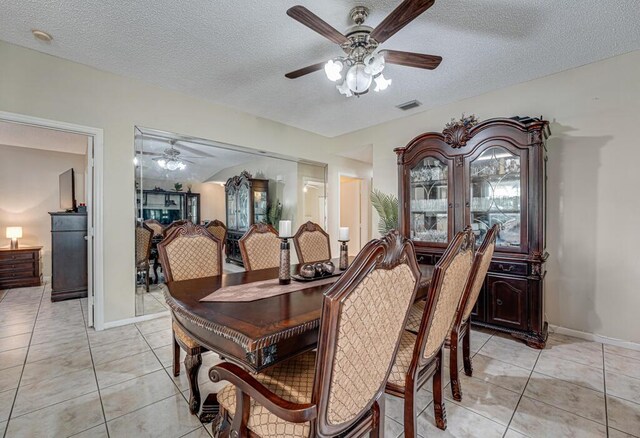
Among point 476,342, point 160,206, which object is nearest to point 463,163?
point 476,342

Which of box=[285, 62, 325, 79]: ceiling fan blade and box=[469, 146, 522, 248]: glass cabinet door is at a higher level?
box=[285, 62, 325, 79]: ceiling fan blade

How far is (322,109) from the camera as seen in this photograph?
392 cm

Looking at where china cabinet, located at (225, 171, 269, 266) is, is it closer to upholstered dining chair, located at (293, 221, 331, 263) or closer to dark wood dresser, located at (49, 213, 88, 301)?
upholstered dining chair, located at (293, 221, 331, 263)

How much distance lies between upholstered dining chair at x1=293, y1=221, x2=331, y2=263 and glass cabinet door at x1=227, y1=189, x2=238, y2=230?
1532 mm

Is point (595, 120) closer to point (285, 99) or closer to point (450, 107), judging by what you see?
point (450, 107)

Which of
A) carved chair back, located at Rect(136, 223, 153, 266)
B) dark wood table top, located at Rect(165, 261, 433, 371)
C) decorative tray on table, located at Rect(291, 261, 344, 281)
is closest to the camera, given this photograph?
dark wood table top, located at Rect(165, 261, 433, 371)

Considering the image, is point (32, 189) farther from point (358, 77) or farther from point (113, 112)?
point (358, 77)

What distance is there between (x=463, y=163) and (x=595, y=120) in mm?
1179

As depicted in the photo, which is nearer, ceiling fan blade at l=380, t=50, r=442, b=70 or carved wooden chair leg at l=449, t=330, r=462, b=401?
carved wooden chair leg at l=449, t=330, r=462, b=401

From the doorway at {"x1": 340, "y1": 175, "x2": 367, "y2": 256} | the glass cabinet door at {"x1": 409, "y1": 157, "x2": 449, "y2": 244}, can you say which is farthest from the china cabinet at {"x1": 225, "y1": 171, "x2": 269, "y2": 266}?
the doorway at {"x1": 340, "y1": 175, "x2": 367, "y2": 256}

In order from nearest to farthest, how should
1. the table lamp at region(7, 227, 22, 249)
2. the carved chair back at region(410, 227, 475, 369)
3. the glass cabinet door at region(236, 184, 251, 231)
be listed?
1. the carved chair back at region(410, 227, 475, 369)
2. the glass cabinet door at region(236, 184, 251, 231)
3. the table lamp at region(7, 227, 22, 249)

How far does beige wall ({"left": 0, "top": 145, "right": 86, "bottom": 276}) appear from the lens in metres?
4.96

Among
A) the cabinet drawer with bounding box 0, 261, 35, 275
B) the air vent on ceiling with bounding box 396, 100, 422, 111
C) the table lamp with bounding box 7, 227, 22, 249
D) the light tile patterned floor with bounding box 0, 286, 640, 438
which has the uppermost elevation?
the air vent on ceiling with bounding box 396, 100, 422, 111

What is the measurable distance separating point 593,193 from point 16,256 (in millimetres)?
7540
